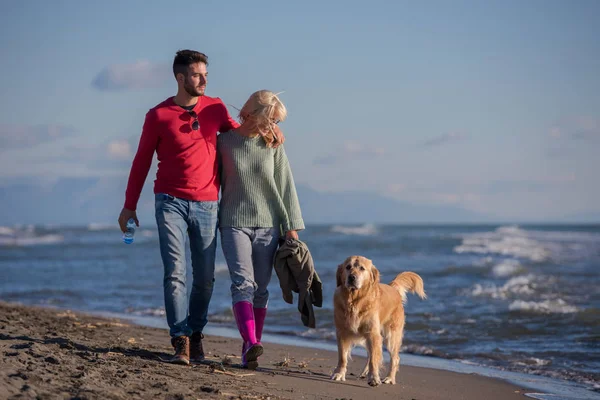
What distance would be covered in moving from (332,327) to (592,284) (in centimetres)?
755

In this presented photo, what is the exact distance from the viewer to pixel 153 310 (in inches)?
428

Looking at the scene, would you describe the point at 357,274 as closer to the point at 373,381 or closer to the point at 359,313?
the point at 359,313

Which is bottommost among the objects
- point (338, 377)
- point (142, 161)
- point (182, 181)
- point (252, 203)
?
point (338, 377)

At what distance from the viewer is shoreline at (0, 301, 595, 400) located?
14.0 ft

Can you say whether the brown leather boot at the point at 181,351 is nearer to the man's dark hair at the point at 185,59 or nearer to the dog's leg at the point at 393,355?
the dog's leg at the point at 393,355

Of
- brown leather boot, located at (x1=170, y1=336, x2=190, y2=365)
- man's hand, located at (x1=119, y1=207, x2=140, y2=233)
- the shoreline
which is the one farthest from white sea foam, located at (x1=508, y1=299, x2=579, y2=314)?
man's hand, located at (x1=119, y1=207, x2=140, y2=233)

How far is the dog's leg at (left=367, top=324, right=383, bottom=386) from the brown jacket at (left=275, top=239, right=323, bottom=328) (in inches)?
18.1

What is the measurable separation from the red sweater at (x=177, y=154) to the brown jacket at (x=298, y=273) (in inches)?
27.3

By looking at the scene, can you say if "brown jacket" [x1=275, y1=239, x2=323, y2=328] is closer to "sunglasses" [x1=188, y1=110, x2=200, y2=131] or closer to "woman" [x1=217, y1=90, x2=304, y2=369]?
"woman" [x1=217, y1=90, x2=304, y2=369]

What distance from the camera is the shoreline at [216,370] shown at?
4.26 metres

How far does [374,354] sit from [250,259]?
46.9 inches

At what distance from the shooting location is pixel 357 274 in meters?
5.41

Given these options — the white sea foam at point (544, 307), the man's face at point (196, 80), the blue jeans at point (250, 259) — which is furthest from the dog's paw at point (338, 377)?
the white sea foam at point (544, 307)

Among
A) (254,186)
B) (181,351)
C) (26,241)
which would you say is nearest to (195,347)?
(181,351)
